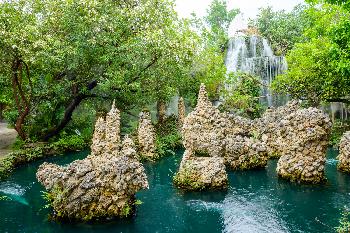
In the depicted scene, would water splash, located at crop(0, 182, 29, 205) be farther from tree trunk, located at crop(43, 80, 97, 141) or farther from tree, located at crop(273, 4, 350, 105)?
tree, located at crop(273, 4, 350, 105)

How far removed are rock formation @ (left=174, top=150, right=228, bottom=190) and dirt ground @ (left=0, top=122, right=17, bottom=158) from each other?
51.8 ft

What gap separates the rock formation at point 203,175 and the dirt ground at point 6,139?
15797mm

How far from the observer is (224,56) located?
53.1m

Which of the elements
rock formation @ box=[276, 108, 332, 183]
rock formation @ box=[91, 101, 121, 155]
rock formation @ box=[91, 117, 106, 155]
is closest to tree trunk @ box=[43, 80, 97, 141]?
rock formation @ box=[91, 101, 121, 155]

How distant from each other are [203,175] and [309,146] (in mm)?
5780

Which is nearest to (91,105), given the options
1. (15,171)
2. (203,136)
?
(15,171)

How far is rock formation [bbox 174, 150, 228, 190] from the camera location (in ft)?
62.1

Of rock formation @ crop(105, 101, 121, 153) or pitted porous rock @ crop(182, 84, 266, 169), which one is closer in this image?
pitted porous rock @ crop(182, 84, 266, 169)

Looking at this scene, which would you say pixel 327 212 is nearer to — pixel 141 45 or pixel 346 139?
pixel 346 139

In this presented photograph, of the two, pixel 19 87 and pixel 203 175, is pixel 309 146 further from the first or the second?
pixel 19 87

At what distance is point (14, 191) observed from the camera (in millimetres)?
20703

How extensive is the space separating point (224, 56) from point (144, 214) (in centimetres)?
3989

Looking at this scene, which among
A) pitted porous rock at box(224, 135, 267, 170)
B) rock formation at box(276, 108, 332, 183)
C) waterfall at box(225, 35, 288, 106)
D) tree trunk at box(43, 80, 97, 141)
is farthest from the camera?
waterfall at box(225, 35, 288, 106)

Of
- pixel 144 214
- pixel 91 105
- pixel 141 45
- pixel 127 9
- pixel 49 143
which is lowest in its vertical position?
pixel 144 214
